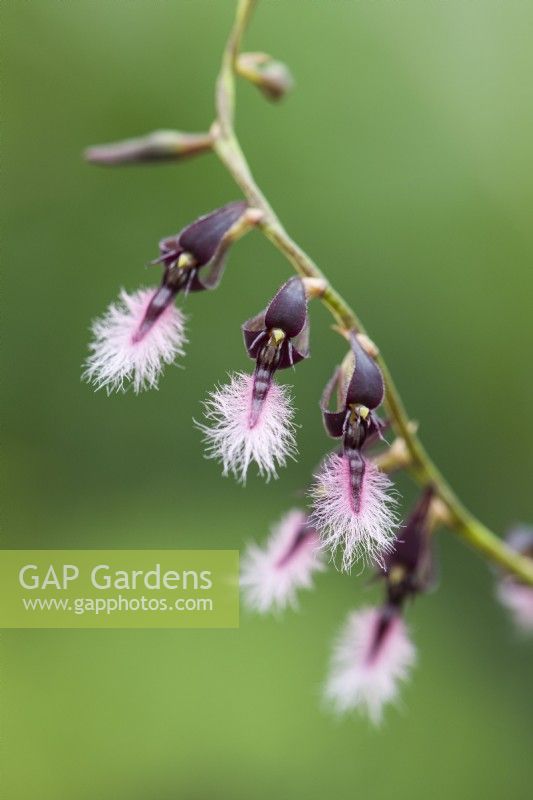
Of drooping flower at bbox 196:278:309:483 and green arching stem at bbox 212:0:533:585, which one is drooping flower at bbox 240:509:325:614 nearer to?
green arching stem at bbox 212:0:533:585

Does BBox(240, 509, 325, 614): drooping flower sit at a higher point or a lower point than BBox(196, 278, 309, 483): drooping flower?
lower

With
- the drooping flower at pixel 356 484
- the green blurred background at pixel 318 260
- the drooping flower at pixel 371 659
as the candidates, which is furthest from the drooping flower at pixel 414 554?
the green blurred background at pixel 318 260

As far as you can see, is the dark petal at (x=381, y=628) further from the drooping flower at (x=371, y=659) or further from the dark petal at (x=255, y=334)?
the dark petal at (x=255, y=334)

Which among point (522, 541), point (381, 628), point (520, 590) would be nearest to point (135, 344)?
point (381, 628)

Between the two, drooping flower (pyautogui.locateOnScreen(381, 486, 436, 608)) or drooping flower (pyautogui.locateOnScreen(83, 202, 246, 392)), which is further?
drooping flower (pyautogui.locateOnScreen(381, 486, 436, 608))

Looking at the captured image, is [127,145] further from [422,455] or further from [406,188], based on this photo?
[406,188]

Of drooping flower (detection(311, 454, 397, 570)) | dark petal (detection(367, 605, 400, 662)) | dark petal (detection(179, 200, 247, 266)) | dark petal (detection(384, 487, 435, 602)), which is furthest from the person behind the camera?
dark petal (detection(367, 605, 400, 662))

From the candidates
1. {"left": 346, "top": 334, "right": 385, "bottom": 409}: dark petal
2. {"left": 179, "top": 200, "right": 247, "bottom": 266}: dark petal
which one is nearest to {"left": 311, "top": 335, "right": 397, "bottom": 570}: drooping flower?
{"left": 346, "top": 334, "right": 385, "bottom": 409}: dark petal

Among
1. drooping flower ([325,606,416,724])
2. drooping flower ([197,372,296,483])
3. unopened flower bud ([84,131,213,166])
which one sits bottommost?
drooping flower ([325,606,416,724])
